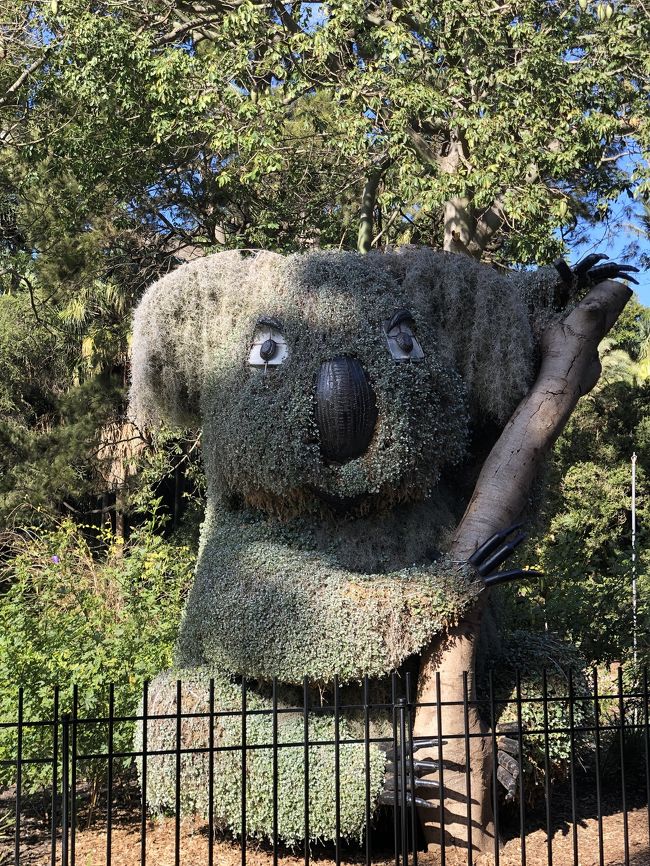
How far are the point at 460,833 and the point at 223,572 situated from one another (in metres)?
1.92

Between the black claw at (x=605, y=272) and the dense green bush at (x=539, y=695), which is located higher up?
the black claw at (x=605, y=272)

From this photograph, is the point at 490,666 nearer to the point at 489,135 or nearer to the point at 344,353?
the point at 344,353

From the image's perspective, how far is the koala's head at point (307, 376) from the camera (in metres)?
5.39

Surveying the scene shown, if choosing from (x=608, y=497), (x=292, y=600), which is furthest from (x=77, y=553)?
(x=608, y=497)

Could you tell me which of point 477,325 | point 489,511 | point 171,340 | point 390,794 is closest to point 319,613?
point 390,794

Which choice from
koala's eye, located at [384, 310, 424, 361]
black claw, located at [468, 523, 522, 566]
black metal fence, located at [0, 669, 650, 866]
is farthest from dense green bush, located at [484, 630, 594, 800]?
koala's eye, located at [384, 310, 424, 361]

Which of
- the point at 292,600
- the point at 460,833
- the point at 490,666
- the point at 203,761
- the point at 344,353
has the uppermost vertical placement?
the point at 344,353

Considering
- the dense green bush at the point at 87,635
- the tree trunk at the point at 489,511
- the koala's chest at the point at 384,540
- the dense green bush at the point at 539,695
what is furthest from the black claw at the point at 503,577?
the dense green bush at the point at 87,635

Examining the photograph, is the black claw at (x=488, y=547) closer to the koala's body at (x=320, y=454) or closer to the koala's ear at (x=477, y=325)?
the koala's body at (x=320, y=454)

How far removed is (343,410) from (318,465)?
33 centimetres

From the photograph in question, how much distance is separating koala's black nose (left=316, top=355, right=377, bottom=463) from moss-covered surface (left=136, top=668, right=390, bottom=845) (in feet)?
4.73

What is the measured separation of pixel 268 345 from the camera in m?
5.64

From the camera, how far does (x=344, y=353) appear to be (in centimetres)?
555

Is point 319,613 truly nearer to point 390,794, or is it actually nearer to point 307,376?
point 390,794
